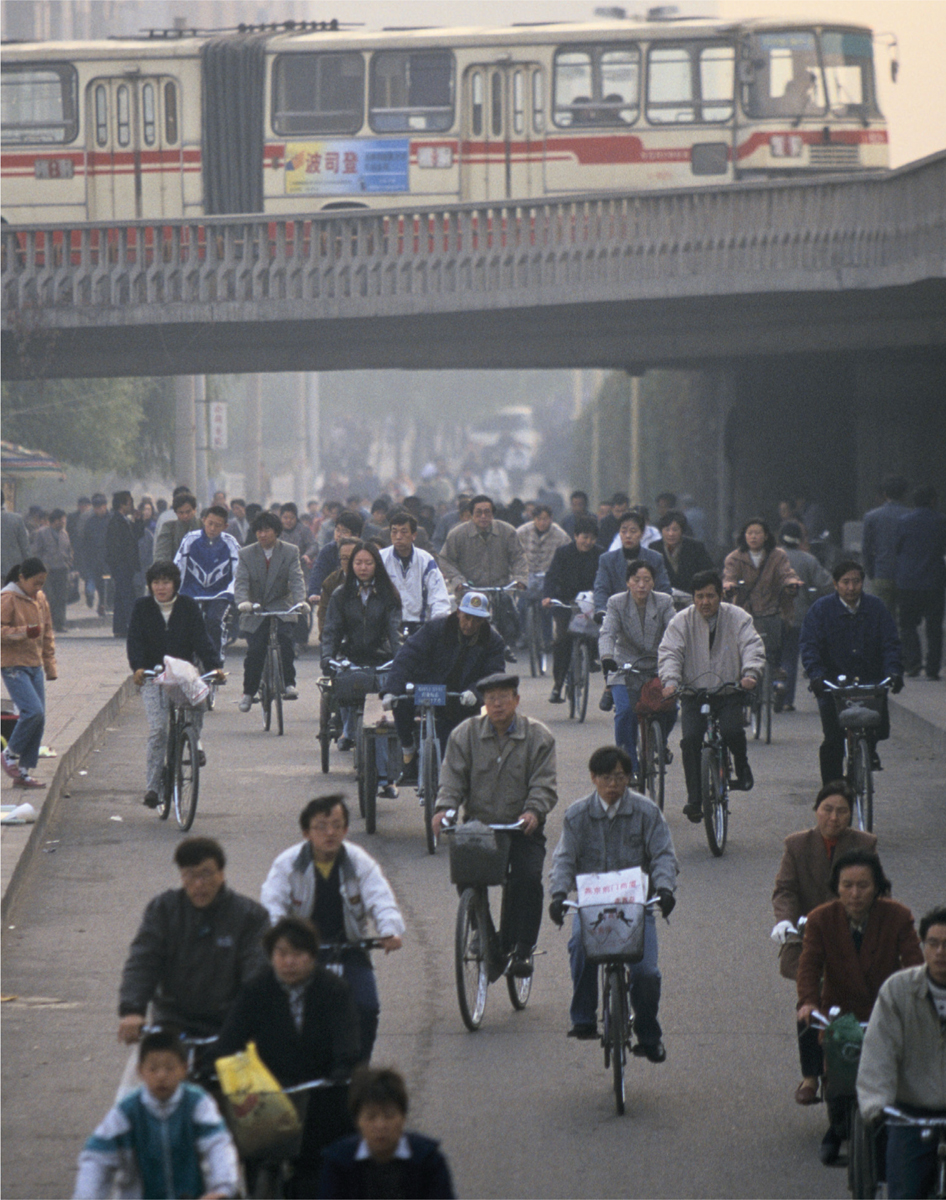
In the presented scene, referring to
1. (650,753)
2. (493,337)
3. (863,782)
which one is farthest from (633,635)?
(493,337)

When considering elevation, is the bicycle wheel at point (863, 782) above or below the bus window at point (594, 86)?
below

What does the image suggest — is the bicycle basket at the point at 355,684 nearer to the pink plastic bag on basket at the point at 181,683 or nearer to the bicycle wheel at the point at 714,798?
the pink plastic bag on basket at the point at 181,683

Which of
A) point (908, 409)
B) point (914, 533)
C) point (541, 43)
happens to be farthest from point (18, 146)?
point (914, 533)

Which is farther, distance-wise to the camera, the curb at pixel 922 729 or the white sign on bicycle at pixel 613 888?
the curb at pixel 922 729

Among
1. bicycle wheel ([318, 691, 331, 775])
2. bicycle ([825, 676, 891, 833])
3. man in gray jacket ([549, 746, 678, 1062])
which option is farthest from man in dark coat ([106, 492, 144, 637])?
man in gray jacket ([549, 746, 678, 1062])

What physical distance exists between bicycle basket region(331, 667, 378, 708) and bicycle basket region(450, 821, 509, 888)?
4.58 metres

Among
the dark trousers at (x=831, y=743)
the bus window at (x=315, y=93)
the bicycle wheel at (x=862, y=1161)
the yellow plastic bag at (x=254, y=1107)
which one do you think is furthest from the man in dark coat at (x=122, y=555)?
the yellow plastic bag at (x=254, y=1107)

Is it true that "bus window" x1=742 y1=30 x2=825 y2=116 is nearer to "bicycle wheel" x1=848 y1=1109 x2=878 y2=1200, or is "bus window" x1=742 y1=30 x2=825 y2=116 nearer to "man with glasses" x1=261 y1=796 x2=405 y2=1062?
"man with glasses" x1=261 y1=796 x2=405 y2=1062

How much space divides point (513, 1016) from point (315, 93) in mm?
21256

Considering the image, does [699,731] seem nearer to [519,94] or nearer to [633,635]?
[633,635]

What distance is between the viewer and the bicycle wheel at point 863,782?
1091 cm

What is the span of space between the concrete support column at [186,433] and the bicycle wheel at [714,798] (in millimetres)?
25264

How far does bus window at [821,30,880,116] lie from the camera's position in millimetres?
26656

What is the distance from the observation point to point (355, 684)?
39.8ft
